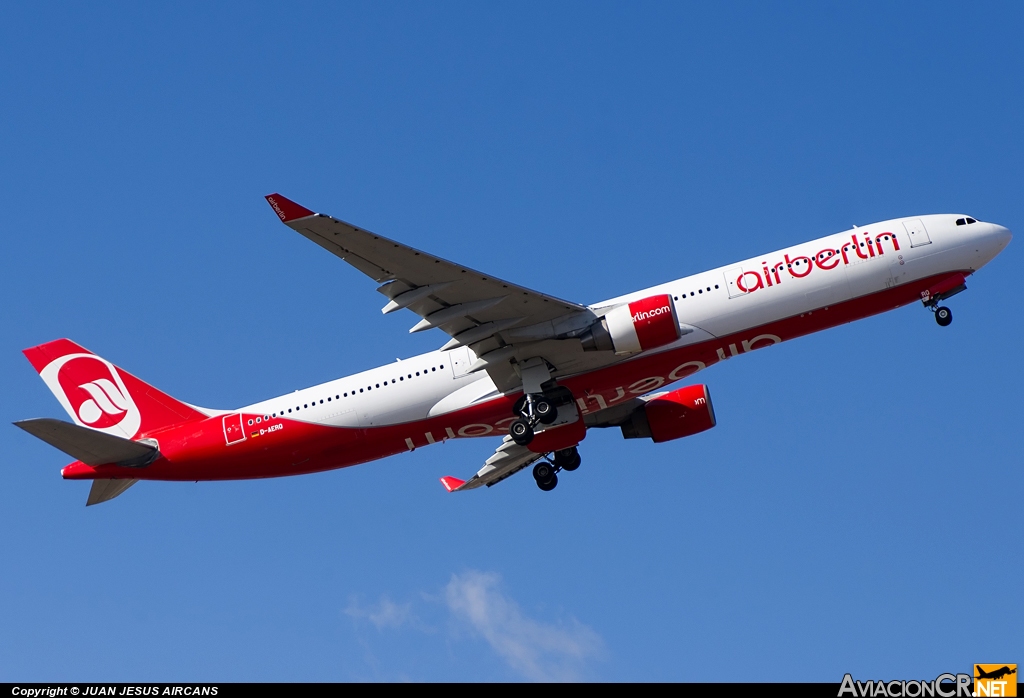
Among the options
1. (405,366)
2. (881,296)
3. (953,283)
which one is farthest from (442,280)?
(953,283)

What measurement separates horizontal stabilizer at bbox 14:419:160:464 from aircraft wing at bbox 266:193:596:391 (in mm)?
10933

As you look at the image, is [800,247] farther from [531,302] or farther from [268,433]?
[268,433]

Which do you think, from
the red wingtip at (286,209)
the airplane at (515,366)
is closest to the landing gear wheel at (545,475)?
the airplane at (515,366)

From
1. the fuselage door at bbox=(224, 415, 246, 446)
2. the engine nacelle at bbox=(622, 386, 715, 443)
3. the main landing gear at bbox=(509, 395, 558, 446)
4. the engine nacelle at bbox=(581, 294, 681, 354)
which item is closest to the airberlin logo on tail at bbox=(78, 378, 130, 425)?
the fuselage door at bbox=(224, 415, 246, 446)

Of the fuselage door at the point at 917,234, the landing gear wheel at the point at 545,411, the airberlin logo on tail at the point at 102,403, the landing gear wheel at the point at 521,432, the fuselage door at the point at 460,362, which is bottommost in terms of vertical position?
the landing gear wheel at the point at 521,432

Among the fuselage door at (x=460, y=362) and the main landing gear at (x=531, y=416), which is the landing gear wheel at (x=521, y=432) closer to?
the main landing gear at (x=531, y=416)

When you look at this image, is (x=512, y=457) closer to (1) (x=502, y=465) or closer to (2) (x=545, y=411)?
(1) (x=502, y=465)

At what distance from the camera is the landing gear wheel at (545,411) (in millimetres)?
36062

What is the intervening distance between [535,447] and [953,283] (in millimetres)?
14851

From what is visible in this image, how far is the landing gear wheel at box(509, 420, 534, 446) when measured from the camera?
119ft

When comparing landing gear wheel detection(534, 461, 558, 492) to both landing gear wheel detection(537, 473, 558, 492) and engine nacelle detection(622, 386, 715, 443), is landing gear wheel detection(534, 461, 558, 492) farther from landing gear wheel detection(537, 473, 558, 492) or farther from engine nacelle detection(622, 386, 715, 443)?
engine nacelle detection(622, 386, 715, 443)

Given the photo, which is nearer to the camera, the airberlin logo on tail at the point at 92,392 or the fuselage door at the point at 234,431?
the fuselage door at the point at 234,431

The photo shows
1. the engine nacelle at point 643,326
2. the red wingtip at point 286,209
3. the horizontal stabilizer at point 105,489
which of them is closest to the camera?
the red wingtip at point 286,209

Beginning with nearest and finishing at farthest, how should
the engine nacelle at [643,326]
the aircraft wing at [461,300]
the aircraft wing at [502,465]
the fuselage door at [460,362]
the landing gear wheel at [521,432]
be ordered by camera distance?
1. the aircraft wing at [461,300]
2. the engine nacelle at [643,326]
3. the landing gear wheel at [521,432]
4. the fuselage door at [460,362]
5. the aircraft wing at [502,465]
